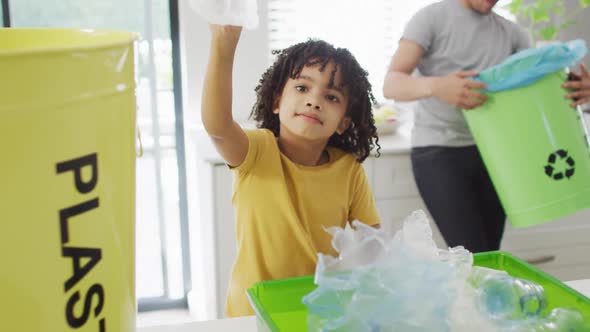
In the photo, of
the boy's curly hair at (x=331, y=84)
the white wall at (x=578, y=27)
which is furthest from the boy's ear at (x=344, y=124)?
the white wall at (x=578, y=27)

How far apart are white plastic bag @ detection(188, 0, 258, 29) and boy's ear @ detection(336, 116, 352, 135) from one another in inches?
19.2

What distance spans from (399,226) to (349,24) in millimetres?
747

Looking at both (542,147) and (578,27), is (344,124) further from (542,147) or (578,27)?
(578,27)

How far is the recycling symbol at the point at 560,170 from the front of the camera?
1.23 m

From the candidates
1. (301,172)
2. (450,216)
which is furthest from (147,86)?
(301,172)

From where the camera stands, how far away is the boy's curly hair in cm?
98

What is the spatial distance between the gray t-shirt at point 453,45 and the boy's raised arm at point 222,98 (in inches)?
31.1

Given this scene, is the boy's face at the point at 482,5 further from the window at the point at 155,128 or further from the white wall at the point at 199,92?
the window at the point at 155,128

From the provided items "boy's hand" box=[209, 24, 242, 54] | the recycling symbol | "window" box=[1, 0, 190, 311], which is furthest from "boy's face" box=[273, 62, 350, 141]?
"window" box=[1, 0, 190, 311]

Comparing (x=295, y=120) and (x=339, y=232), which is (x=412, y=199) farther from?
(x=339, y=232)

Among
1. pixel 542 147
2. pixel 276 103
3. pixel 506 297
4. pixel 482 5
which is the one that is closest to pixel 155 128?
pixel 482 5

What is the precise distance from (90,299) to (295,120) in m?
0.58

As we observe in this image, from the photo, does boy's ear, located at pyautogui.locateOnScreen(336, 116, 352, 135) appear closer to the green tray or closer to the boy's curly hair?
the boy's curly hair

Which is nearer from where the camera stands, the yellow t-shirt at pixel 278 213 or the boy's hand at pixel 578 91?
the yellow t-shirt at pixel 278 213
